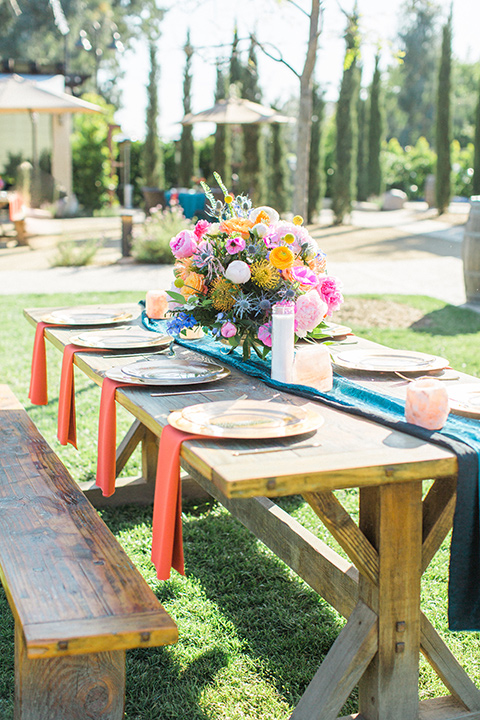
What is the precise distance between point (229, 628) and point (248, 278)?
1165mm

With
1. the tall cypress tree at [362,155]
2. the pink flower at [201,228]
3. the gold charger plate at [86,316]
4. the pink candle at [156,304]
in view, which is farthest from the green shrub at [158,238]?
the tall cypress tree at [362,155]

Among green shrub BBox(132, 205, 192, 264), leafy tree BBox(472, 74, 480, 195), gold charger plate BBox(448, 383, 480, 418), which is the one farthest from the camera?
leafy tree BBox(472, 74, 480, 195)

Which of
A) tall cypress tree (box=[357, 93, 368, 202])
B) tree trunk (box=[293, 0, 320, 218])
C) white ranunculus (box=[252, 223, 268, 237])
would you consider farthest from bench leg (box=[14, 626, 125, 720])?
tall cypress tree (box=[357, 93, 368, 202])

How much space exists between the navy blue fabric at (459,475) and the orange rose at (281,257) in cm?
37

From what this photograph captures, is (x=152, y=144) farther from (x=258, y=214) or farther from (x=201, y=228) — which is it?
(x=258, y=214)

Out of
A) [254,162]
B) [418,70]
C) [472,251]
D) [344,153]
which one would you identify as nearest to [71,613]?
[472,251]

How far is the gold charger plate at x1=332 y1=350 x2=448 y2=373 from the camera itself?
2377mm

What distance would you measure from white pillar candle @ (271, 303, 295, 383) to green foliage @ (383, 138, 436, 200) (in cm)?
2501

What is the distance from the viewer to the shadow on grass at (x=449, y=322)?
23.1 ft

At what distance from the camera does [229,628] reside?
2.55m

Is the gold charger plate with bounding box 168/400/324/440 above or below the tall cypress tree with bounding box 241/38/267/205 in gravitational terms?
below

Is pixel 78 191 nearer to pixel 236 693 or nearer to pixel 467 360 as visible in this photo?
pixel 467 360

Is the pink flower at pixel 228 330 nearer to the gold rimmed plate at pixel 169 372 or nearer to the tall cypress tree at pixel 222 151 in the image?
the gold rimmed plate at pixel 169 372

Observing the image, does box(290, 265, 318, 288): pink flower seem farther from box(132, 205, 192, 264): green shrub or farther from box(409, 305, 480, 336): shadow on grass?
box(132, 205, 192, 264): green shrub
